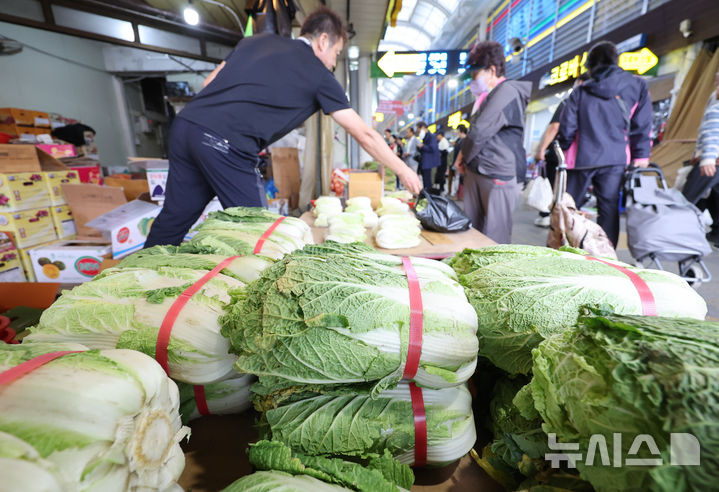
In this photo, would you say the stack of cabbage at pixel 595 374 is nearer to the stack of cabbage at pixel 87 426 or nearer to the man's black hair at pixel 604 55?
the stack of cabbage at pixel 87 426

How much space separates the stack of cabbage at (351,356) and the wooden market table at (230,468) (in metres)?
0.11

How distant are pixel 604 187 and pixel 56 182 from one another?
6997 millimetres

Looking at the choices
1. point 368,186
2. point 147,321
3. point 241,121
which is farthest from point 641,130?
point 147,321

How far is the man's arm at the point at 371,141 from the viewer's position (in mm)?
2547

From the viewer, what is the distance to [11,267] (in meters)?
3.47

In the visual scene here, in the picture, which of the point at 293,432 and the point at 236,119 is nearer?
the point at 293,432

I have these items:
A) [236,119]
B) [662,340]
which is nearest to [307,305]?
[662,340]

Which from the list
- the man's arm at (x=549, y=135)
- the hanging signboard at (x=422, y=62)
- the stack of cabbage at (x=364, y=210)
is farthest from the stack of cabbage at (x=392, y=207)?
the hanging signboard at (x=422, y=62)

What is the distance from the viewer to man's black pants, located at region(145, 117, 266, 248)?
2.39 metres

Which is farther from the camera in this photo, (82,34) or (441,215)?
(82,34)

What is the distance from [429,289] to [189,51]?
35.9ft

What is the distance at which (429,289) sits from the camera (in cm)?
98

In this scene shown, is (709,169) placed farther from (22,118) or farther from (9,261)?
(22,118)

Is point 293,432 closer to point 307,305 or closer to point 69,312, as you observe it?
point 307,305
